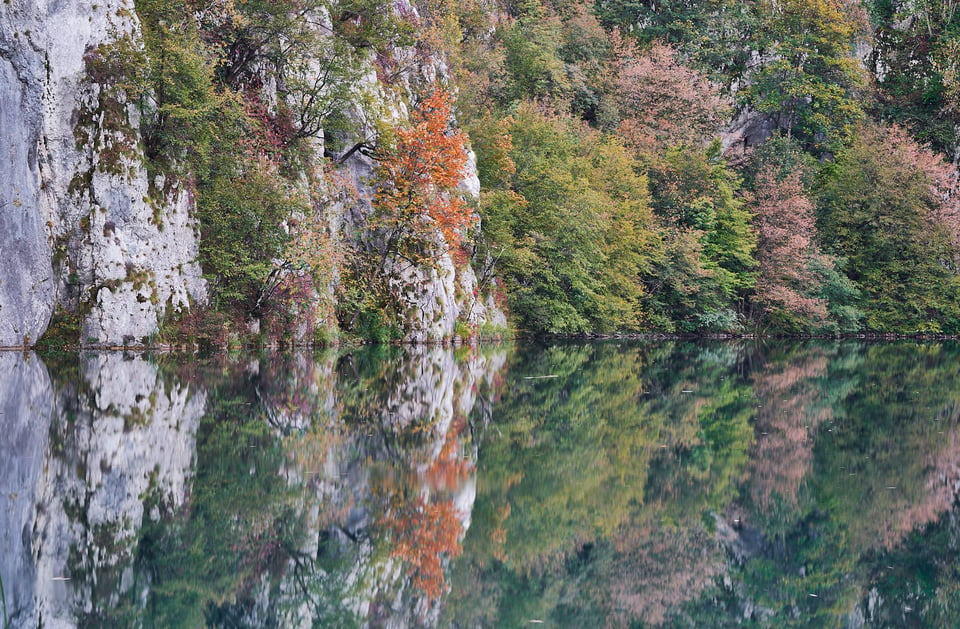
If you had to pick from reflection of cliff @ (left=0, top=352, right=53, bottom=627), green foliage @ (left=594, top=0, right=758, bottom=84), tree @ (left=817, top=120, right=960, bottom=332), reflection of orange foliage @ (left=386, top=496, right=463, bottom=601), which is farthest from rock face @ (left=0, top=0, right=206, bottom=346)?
green foliage @ (left=594, top=0, right=758, bottom=84)

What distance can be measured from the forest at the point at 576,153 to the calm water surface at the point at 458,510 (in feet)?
39.4

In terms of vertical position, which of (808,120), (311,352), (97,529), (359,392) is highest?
(808,120)

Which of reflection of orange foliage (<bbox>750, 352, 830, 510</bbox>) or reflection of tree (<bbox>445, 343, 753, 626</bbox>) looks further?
reflection of orange foliage (<bbox>750, 352, 830, 510</bbox>)

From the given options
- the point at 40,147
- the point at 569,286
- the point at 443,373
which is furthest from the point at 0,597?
the point at 569,286

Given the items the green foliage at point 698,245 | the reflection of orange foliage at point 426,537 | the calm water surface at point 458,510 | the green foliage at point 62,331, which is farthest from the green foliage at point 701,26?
the reflection of orange foliage at point 426,537

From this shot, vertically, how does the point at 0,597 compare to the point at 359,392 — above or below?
above

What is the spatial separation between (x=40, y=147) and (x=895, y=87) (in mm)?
50569

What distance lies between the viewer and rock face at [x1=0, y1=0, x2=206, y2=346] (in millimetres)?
21672

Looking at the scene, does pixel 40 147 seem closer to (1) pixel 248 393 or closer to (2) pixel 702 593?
(1) pixel 248 393

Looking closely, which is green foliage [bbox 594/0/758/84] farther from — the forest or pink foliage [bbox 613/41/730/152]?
pink foliage [bbox 613/41/730/152]

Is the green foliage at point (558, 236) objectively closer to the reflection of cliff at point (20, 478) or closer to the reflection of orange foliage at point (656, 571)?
the reflection of cliff at point (20, 478)

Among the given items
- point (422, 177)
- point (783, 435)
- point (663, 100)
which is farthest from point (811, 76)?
point (783, 435)

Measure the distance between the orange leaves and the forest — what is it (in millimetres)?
81

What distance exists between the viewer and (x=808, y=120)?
184 ft
